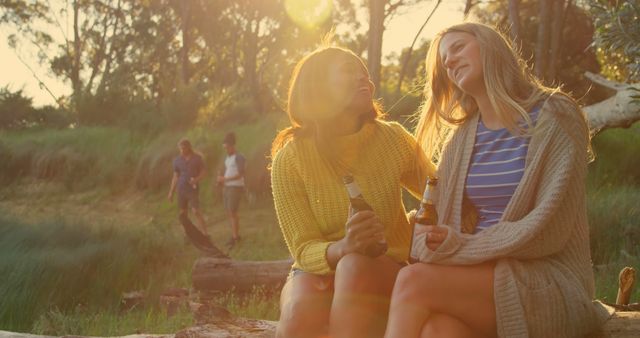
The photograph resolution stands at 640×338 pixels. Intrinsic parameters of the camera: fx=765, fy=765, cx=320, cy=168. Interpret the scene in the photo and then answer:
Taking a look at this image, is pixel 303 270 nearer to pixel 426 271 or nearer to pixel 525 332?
pixel 426 271

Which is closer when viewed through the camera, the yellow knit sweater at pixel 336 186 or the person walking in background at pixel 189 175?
the yellow knit sweater at pixel 336 186

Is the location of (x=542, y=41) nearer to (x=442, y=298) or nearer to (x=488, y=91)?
(x=488, y=91)

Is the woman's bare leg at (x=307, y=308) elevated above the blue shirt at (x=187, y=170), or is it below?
below

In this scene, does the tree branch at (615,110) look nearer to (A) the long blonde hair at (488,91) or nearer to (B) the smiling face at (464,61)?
(A) the long blonde hair at (488,91)

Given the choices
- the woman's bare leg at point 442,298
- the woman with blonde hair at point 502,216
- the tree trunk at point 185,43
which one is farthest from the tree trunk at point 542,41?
the tree trunk at point 185,43

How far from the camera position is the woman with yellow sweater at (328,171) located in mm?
3209

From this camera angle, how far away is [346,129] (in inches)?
139

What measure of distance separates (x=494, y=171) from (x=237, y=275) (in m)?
4.78

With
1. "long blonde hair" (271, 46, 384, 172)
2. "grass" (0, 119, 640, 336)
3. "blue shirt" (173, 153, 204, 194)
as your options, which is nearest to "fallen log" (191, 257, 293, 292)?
"grass" (0, 119, 640, 336)

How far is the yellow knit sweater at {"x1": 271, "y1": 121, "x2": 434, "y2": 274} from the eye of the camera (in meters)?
3.42

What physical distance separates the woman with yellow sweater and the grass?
9.60 feet

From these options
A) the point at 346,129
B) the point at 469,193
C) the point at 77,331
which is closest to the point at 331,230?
the point at 346,129

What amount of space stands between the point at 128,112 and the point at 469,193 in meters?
20.9

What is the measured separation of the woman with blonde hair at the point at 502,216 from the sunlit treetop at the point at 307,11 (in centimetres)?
2830
